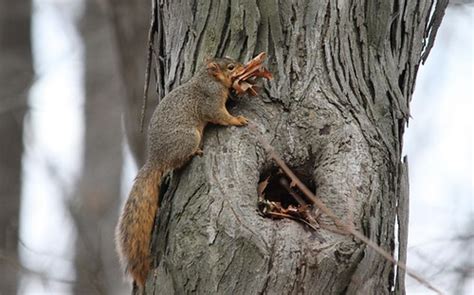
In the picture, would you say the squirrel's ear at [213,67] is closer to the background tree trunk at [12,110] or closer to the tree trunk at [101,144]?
the tree trunk at [101,144]

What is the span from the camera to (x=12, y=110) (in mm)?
7023

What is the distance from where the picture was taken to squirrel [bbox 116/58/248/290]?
3236 millimetres

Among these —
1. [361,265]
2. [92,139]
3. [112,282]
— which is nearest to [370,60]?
[361,265]

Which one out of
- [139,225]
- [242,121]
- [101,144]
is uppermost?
[242,121]

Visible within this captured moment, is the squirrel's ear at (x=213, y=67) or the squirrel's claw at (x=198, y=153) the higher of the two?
the squirrel's ear at (x=213, y=67)

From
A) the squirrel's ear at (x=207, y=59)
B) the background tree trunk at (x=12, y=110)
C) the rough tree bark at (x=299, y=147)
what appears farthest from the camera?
the background tree trunk at (x=12, y=110)

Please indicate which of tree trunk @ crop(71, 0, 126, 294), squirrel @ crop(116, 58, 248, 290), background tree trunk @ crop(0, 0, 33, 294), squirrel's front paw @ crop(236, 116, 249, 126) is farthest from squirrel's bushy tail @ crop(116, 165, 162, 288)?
background tree trunk @ crop(0, 0, 33, 294)

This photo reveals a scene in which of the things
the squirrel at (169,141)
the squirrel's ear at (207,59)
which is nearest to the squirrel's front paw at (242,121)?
the squirrel at (169,141)

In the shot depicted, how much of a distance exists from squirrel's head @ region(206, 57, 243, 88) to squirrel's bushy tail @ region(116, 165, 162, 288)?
34 centimetres

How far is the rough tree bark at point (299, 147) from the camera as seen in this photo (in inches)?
119

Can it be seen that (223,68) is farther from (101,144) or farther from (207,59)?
(101,144)

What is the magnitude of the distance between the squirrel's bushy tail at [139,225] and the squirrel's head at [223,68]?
341 millimetres

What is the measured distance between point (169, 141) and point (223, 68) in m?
0.28

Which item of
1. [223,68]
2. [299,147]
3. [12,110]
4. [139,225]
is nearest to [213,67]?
[223,68]
